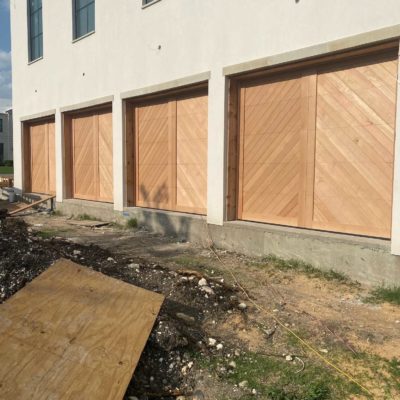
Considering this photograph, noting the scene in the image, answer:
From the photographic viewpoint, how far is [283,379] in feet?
11.3

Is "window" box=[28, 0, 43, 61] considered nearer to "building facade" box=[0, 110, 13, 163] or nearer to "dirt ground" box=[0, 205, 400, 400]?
"dirt ground" box=[0, 205, 400, 400]

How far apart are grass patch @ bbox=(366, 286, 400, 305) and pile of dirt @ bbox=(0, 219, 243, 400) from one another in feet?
5.40

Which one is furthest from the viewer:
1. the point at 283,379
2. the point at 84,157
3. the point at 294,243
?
the point at 84,157

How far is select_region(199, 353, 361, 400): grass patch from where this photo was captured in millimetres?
3240

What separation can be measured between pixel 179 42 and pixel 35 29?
783 centimetres

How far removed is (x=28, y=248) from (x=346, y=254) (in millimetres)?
4245

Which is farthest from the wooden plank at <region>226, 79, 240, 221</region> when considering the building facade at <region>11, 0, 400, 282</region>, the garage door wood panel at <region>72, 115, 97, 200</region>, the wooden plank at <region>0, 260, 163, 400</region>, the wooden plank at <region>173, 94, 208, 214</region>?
the garage door wood panel at <region>72, 115, 97, 200</region>

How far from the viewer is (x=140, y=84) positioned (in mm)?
9438

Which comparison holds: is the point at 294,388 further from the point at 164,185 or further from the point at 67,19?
the point at 67,19

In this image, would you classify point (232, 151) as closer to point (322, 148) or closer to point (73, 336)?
point (322, 148)

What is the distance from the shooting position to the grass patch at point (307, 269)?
19.2ft

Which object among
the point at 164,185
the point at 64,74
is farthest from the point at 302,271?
the point at 64,74

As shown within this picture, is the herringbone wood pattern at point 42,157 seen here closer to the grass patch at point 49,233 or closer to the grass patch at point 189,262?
the grass patch at point 49,233

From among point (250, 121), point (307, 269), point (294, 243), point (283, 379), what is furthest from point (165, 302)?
point (250, 121)
